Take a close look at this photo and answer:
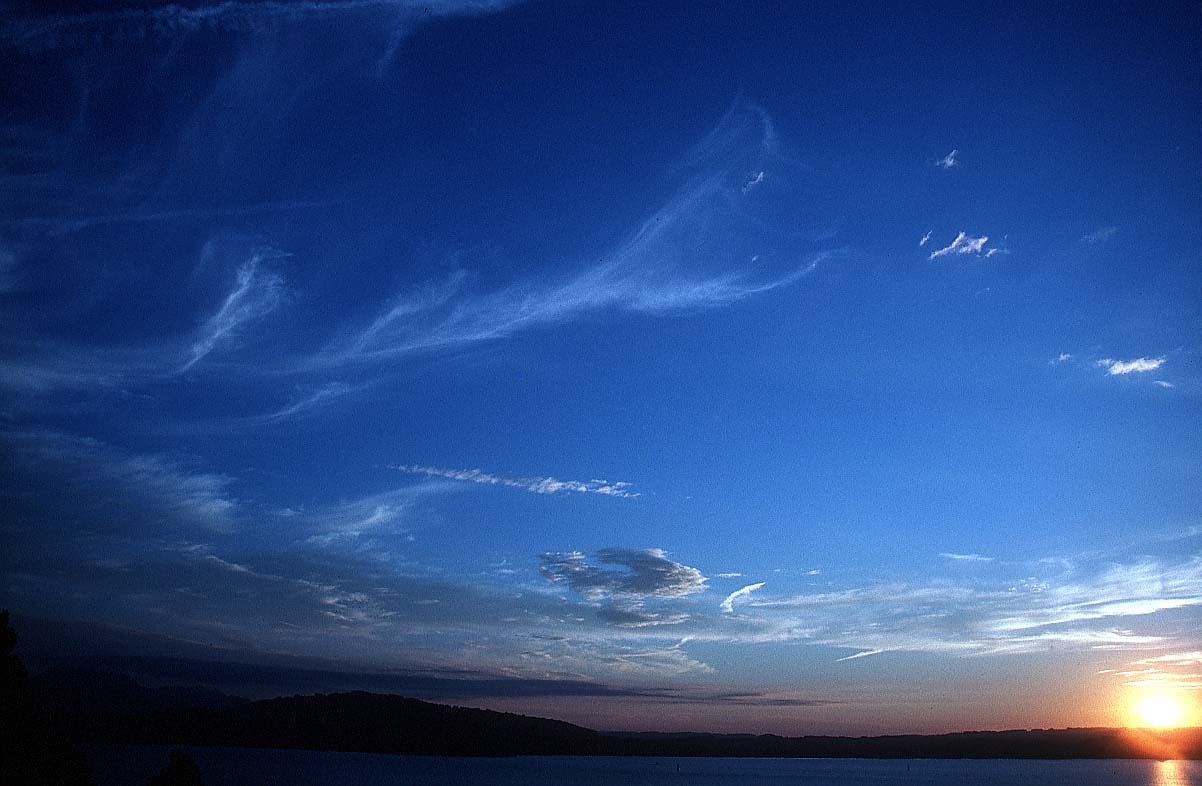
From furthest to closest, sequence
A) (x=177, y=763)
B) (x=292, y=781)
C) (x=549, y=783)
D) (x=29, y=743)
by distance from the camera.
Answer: (x=549, y=783) → (x=292, y=781) → (x=177, y=763) → (x=29, y=743)

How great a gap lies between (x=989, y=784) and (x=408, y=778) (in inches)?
6281

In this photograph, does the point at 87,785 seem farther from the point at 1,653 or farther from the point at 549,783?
the point at 549,783

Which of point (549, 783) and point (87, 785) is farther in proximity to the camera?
point (549, 783)

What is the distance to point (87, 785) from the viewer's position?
84.5ft

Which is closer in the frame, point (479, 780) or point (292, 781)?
point (292, 781)

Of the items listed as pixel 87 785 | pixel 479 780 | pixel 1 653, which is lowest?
pixel 479 780

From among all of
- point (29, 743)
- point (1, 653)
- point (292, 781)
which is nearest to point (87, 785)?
point (29, 743)

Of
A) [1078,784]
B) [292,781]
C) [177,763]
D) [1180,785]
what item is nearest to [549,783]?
[292,781]

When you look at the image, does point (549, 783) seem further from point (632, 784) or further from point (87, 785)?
point (87, 785)

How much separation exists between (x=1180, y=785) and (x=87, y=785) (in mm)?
263472

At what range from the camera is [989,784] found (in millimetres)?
199500

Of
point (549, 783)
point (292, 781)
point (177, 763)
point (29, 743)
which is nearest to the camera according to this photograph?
point (29, 743)

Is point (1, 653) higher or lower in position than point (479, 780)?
higher

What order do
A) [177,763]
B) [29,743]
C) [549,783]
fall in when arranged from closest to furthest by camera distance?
[29,743] < [177,763] < [549,783]
